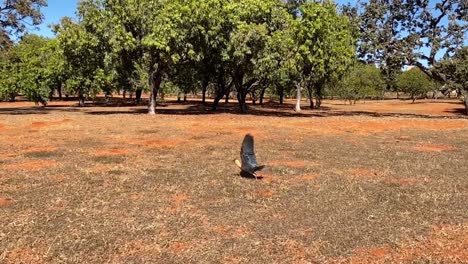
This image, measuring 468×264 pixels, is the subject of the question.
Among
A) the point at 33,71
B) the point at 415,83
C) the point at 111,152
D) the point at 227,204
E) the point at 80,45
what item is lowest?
the point at 227,204

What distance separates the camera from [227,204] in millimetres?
9477

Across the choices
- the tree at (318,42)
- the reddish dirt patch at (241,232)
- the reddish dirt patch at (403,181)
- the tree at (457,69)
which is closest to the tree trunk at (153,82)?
the tree at (318,42)

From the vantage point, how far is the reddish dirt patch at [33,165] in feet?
42.7

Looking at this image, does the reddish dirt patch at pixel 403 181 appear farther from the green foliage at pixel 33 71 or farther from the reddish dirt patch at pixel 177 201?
the green foliage at pixel 33 71

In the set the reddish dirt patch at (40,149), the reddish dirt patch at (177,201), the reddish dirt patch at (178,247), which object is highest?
the reddish dirt patch at (40,149)

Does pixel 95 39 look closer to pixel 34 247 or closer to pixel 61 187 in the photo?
pixel 61 187

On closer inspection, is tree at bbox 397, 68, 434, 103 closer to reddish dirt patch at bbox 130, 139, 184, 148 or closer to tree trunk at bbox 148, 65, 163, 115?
tree trunk at bbox 148, 65, 163, 115

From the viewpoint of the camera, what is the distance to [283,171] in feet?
42.5

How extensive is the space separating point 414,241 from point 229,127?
18593mm

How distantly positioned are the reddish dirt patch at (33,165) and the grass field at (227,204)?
0.21 ft

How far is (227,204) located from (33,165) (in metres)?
7.18

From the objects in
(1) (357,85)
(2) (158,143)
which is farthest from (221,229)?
(1) (357,85)

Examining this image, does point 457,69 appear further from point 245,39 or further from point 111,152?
point 111,152

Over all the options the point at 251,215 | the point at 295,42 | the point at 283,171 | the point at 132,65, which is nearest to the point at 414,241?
the point at 251,215
